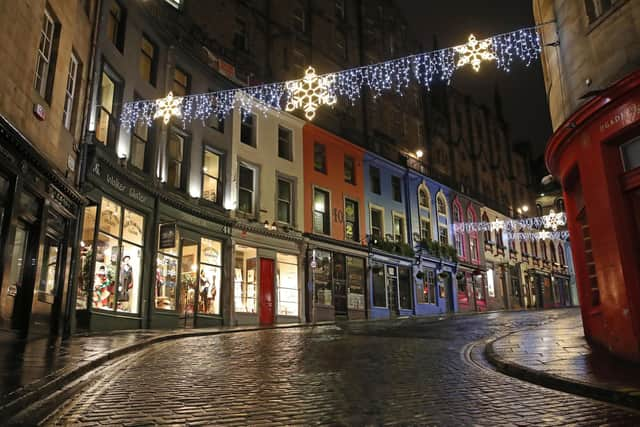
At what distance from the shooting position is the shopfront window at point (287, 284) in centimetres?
2448

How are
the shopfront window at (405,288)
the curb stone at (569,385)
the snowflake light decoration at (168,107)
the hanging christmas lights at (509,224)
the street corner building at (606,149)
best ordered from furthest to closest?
the hanging christmas lights at (509,224) < the shopfront window at (405,288) < the snowflake light decoration at (168,107) < the street corner building at (606,149) < the curb stone at (569,385)

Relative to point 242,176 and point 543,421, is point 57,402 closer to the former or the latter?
point 543,421

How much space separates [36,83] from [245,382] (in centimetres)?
870

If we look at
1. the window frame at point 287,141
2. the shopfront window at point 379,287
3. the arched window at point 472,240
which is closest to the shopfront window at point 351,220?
the shopfront window at point 379,287

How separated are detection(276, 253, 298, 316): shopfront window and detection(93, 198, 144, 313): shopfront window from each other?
328 inches

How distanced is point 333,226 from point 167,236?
39.4ft

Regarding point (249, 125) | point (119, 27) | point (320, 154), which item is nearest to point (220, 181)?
point (249, 125)

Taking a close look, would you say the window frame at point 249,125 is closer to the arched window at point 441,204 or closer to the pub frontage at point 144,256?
the pub frontage at point 144,256

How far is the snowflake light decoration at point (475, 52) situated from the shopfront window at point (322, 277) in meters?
15.7

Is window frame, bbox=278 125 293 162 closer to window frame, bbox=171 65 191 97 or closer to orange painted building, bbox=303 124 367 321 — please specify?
orange painted building, bbox=303 124 367 321

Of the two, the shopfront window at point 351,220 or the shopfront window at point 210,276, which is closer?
the shopfront window at point 210,276

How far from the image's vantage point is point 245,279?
908 inches

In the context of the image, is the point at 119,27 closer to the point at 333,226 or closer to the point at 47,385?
the point at 47,385

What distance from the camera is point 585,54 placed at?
11.0 metres
